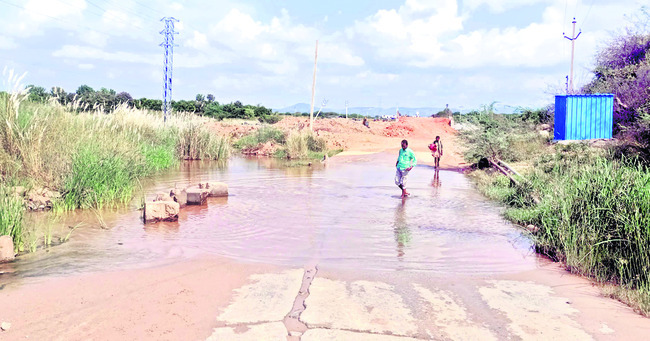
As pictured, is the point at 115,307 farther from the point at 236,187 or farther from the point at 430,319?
the point at 236,187

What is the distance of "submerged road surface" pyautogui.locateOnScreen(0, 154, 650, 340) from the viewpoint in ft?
16.0

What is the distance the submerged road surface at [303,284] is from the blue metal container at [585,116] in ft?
24.5

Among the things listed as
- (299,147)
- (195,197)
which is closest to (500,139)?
(299,147)

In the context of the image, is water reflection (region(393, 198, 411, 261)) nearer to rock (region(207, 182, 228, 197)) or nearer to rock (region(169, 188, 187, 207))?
rock (region(207, 182, 228, 197))

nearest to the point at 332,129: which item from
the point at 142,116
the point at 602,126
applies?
the point at 142,116

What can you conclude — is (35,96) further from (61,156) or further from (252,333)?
(252,333)

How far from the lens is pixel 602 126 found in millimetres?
16766

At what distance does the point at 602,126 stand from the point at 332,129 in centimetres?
3356

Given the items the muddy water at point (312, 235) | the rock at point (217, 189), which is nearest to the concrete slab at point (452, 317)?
the muddy water at point (312, 235)

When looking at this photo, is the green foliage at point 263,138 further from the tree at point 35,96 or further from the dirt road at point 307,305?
the dirt road at point 307,305

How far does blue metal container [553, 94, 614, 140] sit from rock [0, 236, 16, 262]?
15.3 m

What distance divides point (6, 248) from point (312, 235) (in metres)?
4.44

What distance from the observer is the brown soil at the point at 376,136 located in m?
29.1

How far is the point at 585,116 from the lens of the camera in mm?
16719
